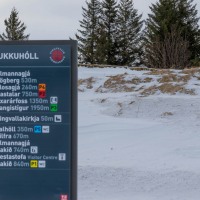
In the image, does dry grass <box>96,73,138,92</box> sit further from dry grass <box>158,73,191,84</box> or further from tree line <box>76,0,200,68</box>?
tree line <box>76,0,200,68</box>

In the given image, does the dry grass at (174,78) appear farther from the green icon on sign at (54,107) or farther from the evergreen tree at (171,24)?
the evergreen tree at (171,24)

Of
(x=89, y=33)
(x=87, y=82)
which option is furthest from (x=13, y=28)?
(x=87, y=82)

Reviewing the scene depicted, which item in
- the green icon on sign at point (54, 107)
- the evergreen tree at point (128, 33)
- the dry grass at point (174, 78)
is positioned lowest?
the dry grass at point (174, 78)

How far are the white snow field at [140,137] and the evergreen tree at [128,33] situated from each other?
1295 inches

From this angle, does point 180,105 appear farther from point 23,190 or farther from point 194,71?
point 23,190

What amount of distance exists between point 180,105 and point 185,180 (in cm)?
A: 666

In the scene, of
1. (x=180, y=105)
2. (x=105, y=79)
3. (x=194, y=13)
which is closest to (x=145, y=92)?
(x=180, y=105)

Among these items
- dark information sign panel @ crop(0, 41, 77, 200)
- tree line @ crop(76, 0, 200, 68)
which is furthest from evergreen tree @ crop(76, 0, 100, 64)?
dark information sign panel @ crop(0, 41, 77, 200)

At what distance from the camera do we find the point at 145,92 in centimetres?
1691

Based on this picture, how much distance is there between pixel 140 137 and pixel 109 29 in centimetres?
4336

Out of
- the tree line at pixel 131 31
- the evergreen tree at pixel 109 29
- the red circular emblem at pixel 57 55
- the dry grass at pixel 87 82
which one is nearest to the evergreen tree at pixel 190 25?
the tree line at pixel 131 31

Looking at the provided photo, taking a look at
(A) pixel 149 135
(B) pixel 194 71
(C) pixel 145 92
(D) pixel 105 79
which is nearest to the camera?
(A) pixel 149 135

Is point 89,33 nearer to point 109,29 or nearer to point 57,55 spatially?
point 109,29

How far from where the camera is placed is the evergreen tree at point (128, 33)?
175ft
